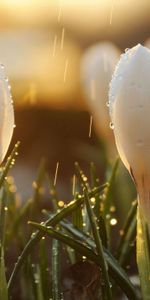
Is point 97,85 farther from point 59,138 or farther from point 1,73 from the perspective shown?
point 59,138

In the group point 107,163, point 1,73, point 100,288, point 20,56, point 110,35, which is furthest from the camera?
point 110,35

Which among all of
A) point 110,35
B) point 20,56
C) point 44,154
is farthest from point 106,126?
point 110,35

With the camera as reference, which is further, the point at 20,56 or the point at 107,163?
the point at 20,56

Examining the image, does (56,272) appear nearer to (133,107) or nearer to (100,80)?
(133,107)

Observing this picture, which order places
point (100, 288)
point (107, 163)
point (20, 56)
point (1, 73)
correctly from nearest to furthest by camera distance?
point (1, 73) < point (100, 288) < point (107, 163) < point (20, 56)

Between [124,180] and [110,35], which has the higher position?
[110,35]

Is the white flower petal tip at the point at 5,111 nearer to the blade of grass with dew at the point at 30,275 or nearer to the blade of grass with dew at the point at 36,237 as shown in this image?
the blade of grass with dew at the point at 36,237

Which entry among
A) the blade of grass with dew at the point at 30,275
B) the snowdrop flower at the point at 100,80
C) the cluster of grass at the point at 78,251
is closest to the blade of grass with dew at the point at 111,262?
the cluster of grass at the point at 78,251

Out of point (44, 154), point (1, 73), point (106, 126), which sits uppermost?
point (1, 73)
